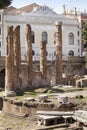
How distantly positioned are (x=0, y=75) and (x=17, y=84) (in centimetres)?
1068

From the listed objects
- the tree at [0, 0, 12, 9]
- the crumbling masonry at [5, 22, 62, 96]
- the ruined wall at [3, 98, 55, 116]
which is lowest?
the ruined wall at [3, 98, 55, 116]

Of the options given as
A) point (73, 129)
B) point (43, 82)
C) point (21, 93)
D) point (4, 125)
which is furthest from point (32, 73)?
point (73, 129)

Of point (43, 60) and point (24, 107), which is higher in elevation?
point (43, 60)

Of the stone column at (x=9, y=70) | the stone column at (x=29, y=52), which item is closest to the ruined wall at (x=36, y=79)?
the stone column at (x=29, y=52)

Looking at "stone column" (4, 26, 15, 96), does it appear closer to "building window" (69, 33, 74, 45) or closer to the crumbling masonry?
the crumbling masonry

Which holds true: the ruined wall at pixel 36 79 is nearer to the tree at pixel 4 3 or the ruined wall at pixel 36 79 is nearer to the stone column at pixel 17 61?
the stone column at pixel 17 61

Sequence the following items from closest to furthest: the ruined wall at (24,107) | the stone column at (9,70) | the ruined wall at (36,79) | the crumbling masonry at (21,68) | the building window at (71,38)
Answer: the ruined wall at (24,107), the stone column at (9,70), the crumbling masonry at (21,68), the ruined wall at (36,79), the building window at (71,38)

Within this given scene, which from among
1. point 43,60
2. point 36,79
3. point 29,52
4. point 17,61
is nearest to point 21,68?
point 17,61

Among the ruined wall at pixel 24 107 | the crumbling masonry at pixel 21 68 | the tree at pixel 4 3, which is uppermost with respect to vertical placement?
the tree at pixel 4 3

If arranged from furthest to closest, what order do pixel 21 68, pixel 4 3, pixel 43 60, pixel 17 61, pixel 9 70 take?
pixel 43 60
pixel 21 68
pixel 17 61
pixel 9 70
pixel 4 3

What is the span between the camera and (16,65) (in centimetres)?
3991

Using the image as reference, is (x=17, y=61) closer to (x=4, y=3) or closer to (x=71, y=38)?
(x=4, y=3)

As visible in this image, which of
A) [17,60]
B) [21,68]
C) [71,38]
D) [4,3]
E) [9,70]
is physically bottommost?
[21,68]

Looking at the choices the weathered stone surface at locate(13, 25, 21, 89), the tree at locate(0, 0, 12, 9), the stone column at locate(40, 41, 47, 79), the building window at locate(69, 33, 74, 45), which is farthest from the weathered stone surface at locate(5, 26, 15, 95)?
the building window at locate(69, 33, 74, 45)
